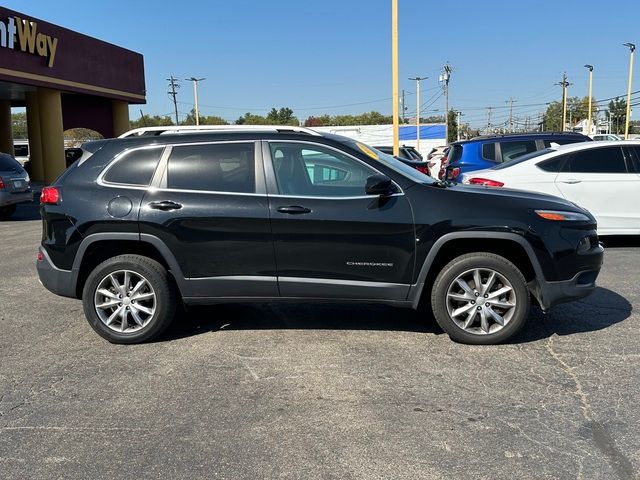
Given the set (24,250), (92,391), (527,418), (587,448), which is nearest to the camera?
(587,448)

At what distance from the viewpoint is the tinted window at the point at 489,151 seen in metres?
11.2

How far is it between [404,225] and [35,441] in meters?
2.93

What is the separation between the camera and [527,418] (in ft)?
11.7

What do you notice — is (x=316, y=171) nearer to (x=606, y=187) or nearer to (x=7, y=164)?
(x=606, y=187)

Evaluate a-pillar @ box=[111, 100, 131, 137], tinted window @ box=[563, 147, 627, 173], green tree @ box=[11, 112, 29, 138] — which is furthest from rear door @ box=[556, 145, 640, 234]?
green tree @ box=[11, 112, 29, 138]

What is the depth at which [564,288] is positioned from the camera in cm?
470

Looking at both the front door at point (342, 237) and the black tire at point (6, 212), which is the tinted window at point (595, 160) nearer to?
the front door at point (342, 237)

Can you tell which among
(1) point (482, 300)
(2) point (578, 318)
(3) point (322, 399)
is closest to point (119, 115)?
(2) point (578, 318)

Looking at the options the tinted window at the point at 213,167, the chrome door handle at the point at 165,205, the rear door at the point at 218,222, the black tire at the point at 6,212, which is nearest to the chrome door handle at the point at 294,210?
the rear door at the point at 218,222

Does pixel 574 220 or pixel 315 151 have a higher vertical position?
pixel 315 151

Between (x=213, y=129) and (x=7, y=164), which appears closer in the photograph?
(x=213, y=129)

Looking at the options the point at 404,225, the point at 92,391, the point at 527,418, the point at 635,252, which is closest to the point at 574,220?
the point at 404,225

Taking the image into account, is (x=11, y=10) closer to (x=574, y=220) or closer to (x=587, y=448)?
(x=574, y=220)

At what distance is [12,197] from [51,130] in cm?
1106
